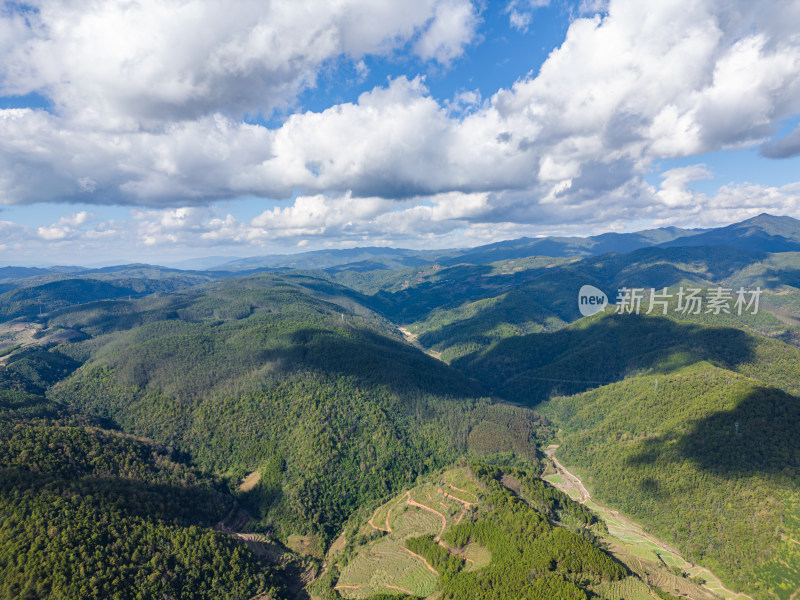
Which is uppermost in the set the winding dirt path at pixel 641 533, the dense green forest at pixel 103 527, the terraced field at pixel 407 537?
the dense green forest at pixel 103 527

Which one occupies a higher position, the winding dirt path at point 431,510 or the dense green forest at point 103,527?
the dense green forest at point 103,527

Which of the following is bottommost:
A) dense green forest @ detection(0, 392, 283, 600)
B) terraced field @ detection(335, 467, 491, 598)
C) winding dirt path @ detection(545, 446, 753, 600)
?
winding dirt path @ detection(545, 446, 753, 600)

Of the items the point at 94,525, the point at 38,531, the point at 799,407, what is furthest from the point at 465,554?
the point at 799,407

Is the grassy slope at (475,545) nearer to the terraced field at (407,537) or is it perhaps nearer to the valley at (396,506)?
the terraced field at (407,537)

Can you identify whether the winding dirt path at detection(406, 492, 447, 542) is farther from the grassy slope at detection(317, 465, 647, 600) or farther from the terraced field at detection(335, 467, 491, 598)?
the grassy slope at detection(317, 465, 647, 600)

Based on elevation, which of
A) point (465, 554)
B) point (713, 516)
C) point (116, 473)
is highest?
point (116, 473)

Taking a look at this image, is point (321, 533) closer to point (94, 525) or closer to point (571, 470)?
point (94, 525)

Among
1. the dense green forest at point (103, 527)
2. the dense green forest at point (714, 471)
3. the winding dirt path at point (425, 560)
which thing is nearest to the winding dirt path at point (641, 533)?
the dense green forest at point (714, 471)

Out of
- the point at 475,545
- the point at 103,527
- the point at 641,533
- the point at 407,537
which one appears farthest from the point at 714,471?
the point at 103,527

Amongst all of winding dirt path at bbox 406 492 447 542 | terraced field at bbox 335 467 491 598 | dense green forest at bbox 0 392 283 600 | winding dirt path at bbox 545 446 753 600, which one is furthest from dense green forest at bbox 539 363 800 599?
dense green forest at bbox 0 392 283 600

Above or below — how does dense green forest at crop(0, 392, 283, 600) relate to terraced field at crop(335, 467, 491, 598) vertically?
above

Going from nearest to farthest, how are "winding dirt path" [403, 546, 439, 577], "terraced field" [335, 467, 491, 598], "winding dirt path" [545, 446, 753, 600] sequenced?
"terraced field" [335, 467, 491, 598] → "winding dirt path" [403, 546, 439, 577] → "winding dirt path" [545, 446, 753, 600]
